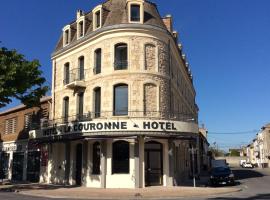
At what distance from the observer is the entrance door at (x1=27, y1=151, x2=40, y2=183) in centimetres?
3291

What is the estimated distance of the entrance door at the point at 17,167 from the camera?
35656 millimetres

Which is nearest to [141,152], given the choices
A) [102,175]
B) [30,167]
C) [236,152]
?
[102,175]

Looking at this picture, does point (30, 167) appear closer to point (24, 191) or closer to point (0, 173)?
point (0, 173)

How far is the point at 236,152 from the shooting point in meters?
172

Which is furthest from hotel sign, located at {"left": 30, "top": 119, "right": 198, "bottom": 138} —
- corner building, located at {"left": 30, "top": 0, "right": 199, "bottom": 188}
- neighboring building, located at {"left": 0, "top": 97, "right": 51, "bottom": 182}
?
neighboring building, located at {"left": 0, "top": 97, "right": 51, "bottom": 182}

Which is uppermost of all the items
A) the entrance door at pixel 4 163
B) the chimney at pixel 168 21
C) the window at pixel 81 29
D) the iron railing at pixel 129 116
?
the chimney at pixel 168 21

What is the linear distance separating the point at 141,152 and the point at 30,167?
13308mm

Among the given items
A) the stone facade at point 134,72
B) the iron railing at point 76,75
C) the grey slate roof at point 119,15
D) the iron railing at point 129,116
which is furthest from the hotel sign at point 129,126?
the grey slate roof at point 119,15

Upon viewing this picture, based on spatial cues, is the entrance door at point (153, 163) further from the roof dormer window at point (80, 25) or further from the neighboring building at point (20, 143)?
the neighboring building at point (20, 143)

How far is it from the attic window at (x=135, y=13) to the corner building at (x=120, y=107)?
1 cm

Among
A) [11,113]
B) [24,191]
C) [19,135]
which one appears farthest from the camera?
[11,113]

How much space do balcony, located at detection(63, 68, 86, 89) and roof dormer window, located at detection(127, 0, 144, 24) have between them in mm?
5582

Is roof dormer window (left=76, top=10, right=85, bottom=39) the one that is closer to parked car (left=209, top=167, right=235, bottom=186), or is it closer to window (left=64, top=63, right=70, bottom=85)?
window (left=64, top=63, right=70, bottom=85)

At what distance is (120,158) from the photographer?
25422mm
